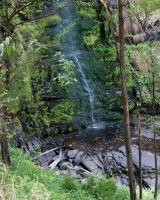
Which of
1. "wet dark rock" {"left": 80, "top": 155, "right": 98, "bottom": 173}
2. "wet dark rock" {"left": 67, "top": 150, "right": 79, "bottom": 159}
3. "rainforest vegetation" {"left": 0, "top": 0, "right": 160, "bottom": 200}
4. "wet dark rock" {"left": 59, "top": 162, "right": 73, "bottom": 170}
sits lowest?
"wet dark rock" {"left": 80, "top": 155, "right": 98, "bottom": 173}

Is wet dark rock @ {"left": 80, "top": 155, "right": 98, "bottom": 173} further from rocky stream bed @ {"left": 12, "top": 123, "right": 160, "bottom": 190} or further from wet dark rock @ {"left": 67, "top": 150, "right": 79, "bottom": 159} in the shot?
wet dark rock @ {"left": 67, "top": 150, "right": 79, "bottom": 159}

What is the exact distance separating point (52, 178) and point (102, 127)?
27.9 feet

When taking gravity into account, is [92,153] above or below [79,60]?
below

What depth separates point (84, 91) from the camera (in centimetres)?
1903

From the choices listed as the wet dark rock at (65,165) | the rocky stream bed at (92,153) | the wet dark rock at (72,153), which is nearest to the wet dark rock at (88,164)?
the rocky stream bed at (92,153)

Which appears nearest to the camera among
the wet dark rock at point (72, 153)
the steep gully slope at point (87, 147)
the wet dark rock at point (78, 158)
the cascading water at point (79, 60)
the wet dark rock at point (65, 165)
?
the wet dark rock at point (65, 165)

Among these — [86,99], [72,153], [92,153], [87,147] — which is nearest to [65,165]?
[72,153]

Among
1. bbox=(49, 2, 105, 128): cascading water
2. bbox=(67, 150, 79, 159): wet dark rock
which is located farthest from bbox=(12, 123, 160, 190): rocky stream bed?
bbox=(49, 2, 105, 128): cascading water

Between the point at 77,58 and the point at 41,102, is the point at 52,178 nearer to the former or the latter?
the point at 41,102

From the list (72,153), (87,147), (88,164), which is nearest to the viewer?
(88,164)

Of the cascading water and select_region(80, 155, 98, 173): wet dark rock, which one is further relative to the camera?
the cascading water

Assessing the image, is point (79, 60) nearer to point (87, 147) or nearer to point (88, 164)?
point (87, 147)

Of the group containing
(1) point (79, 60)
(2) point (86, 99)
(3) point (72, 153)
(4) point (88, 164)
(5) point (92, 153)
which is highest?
(1) point (79, 60)

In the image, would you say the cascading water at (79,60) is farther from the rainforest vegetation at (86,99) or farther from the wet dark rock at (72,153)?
the wet dark rock at (72,153)
